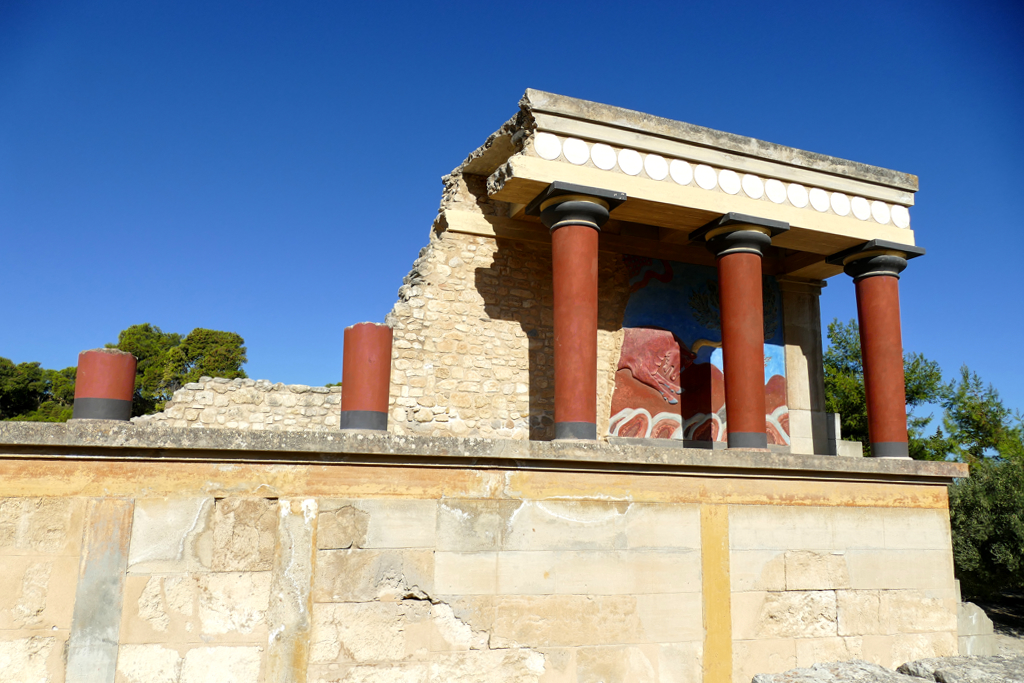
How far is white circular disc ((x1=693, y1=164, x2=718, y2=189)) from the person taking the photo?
27.5 ft

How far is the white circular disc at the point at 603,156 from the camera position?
789 cm

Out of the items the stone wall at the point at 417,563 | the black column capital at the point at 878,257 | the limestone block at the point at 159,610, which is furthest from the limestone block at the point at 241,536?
the black column capital at the point at 878,257

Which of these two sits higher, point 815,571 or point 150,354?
point 150,354

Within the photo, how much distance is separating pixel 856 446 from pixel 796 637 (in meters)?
5.65

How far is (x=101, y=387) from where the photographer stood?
4812 mm

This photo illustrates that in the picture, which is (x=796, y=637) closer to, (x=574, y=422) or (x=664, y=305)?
(x=574, y=422)

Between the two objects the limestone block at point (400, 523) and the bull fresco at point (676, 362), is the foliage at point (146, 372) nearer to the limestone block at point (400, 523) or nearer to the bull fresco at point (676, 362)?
the bull fresco at point (676, 362)

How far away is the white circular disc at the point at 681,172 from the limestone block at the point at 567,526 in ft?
14.5

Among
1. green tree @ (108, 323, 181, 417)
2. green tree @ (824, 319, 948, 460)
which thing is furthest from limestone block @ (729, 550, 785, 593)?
green tree @ (108, 323, 181, 417)

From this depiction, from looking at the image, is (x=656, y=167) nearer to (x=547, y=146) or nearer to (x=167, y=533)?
(x=547, y=146)

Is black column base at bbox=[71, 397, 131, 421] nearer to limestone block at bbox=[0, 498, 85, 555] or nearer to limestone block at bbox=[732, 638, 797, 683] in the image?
limestone block at bbox=[0, 498, 85, 555]

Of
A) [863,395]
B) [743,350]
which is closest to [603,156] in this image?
[743,350]

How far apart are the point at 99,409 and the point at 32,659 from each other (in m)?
1.48

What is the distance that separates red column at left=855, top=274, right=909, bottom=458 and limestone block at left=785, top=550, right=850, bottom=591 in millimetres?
3574
